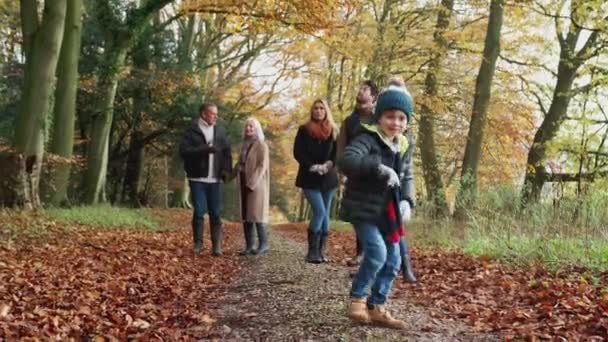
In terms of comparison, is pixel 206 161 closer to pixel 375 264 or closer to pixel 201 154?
pixel 201 154

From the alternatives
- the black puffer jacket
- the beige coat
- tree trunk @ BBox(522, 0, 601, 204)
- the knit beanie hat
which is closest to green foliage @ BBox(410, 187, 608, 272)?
the beige coat

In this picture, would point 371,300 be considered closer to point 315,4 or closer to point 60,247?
point 60,247

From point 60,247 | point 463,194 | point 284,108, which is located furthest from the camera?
point 284,108

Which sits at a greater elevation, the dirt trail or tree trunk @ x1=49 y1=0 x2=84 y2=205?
tree trunk @ x1=49 y1=0 x2=84 y2=205

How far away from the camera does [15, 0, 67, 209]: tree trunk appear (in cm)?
1230

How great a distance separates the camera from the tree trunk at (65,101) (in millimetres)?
15227

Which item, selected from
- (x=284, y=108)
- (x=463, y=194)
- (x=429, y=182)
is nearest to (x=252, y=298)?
(x=463, y=194)

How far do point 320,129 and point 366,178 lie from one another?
3.85 meters

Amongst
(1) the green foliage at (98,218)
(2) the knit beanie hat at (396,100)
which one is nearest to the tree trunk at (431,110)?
(1) the green foliage at (98,218)

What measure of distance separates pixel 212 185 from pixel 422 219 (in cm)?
523

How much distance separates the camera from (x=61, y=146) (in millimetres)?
15422

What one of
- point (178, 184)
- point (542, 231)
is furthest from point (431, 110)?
point (178, 184)

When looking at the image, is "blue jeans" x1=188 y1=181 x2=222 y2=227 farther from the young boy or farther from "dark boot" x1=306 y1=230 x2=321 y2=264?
the young boy

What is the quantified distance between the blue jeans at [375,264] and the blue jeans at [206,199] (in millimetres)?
4548
